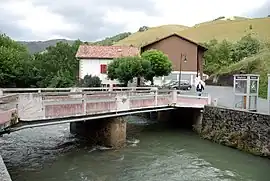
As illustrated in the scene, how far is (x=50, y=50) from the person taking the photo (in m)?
50.3

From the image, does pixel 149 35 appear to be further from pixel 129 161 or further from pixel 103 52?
pixel 129 161

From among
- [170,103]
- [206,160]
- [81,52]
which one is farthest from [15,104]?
[81,52]

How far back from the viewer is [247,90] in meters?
19.2

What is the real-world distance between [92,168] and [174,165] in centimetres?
341

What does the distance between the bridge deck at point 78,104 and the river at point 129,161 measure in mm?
1882

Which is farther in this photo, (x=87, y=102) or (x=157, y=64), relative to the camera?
(x=157, y=64)

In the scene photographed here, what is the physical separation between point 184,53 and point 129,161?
30556mm

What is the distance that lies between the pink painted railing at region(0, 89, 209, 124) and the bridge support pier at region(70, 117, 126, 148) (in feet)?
3.21

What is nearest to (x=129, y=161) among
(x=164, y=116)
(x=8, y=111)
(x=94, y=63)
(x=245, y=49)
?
(x=8, y=111)

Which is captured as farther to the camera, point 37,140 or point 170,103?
point 170,103

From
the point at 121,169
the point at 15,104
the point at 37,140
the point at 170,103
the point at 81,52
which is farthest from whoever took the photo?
the point at 81,52

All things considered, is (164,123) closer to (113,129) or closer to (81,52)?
(113,129)

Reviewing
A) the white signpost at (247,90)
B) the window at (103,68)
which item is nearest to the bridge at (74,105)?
the white signpost at (247,90)

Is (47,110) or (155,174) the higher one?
(47,110)
